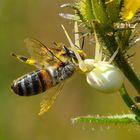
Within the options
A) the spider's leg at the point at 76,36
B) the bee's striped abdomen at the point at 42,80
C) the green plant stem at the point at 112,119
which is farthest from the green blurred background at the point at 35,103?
the spider's leg at the point at 76,36

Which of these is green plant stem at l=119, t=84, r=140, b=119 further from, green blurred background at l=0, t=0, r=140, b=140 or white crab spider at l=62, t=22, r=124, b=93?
green blurred background at l=0, t=0, r=140, b=140

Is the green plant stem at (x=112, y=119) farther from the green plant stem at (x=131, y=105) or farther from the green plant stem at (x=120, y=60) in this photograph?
the green plant stem at (x=120, y=60)

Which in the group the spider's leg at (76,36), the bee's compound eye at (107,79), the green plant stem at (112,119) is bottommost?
the green plant stem at (112,119)

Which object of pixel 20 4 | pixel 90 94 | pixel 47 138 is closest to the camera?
pixel 47 138

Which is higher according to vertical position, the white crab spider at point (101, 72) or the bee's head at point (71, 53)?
the bee's head at point (71, 53)

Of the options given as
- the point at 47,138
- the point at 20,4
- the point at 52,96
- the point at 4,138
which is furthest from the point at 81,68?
the point at 20,4

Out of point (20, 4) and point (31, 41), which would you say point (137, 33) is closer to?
point (31, 41)

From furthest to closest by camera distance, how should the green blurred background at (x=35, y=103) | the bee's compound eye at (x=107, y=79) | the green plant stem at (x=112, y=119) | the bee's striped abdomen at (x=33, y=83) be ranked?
the green blurred background at (x=35, y=103) < the green plant stem at (x=112, y=119) < the bee's striped abdomen at (x=33, y=83) < the bee's compound eye at (x=107, y=79)
